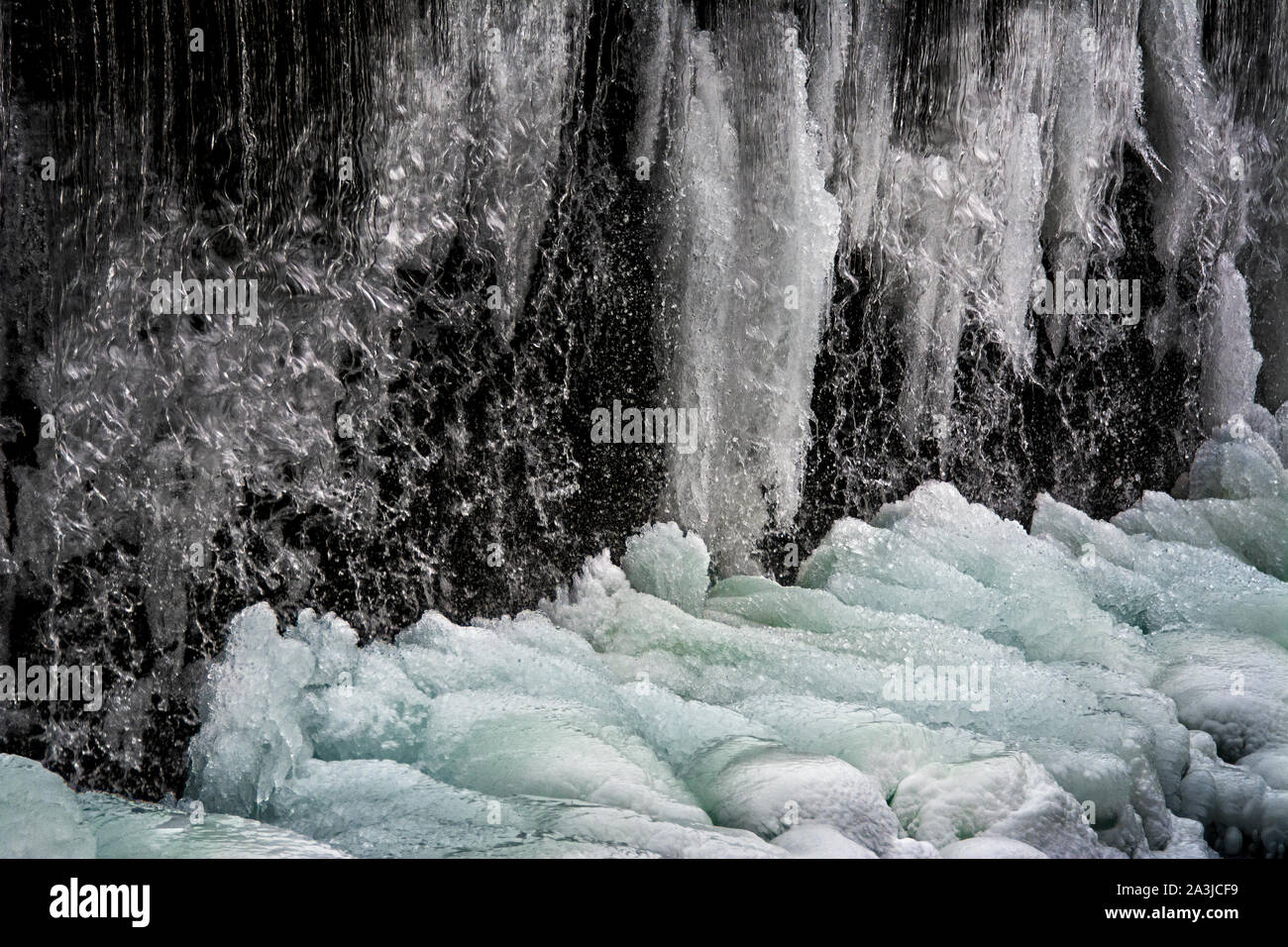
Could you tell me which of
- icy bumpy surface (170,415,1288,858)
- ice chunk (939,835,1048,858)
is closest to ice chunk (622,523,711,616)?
icy bumpy surface (170,415,1288,858)

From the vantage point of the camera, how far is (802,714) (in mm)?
2852

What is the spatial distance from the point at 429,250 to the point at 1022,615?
181 centimetres

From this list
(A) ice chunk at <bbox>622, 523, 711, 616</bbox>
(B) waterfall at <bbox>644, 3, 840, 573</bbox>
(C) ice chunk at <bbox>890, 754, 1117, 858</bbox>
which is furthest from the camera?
(B) waterfall at <bbox>644, 3, 840, 573</bbox>

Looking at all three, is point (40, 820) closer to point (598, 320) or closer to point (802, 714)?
point (802, 714)

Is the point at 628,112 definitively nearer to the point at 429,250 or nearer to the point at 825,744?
the point at 429,250

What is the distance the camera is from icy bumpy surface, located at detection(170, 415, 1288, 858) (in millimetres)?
2432

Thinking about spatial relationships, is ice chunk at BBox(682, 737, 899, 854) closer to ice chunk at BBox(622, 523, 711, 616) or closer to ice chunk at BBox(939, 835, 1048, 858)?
ice chunk at BBox(939, 835, 1048, 858)

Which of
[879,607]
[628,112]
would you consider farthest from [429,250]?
[879,607]

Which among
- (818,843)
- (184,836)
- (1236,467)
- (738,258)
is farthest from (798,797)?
(1236,467)

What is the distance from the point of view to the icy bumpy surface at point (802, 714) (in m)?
2.43

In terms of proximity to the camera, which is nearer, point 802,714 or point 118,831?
point 118,831

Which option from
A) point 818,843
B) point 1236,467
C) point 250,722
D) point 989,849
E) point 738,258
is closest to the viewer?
point 818,843

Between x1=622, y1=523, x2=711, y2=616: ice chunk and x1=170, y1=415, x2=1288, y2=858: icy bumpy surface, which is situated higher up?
x1=622, y1=523, x2=711, y2=616: ice chunk

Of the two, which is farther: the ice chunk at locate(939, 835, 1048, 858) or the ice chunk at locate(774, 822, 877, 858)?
the ice chunk at locate(939, 835, 1048, 858)
